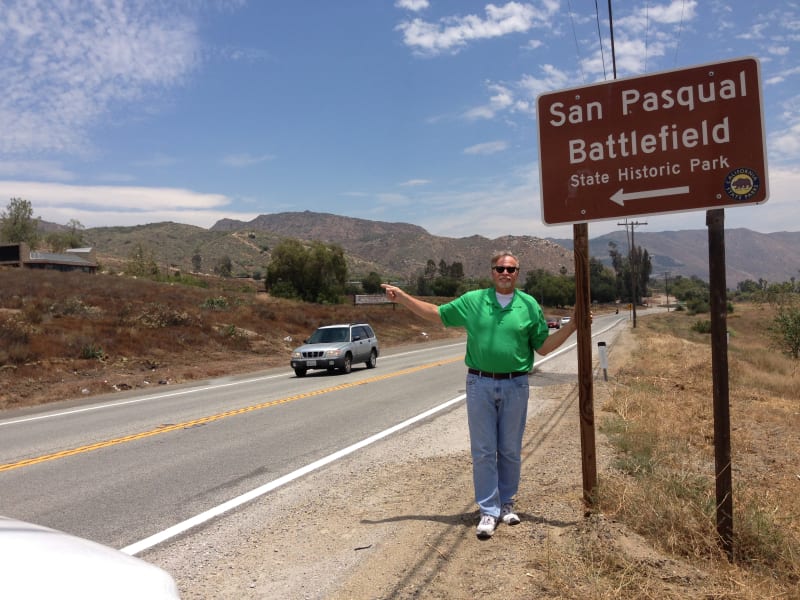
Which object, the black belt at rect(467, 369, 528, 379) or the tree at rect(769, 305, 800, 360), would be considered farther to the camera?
the tree at rect(769, 305, 800, 360)

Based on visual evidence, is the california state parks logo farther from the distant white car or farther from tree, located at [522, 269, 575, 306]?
tree, located at [522, 269, 575, 306]

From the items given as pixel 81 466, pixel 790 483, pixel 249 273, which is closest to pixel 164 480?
pixel 81 466

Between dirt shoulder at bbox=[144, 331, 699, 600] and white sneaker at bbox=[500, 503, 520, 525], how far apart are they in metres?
0.06

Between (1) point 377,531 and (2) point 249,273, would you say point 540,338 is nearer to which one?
(1) point 377,531

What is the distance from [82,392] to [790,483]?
17245mm

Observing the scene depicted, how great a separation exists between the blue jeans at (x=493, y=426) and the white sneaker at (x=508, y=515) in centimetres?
10

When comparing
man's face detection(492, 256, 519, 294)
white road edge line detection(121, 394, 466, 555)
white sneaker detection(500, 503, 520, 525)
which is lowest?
white road edge line detection(121, 394, 466, 555)

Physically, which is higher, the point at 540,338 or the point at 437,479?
the point at 540,338

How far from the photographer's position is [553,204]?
15.7 ft

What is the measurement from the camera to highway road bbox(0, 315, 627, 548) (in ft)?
19.5

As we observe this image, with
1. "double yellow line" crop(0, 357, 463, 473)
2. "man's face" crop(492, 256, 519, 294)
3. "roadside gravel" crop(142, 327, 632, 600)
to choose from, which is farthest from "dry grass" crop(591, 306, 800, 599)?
"double yellow line" crop(0, 357, 463, 473)

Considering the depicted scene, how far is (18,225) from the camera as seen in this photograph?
3669 inches

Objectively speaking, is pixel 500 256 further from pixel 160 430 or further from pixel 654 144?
pixel 160 430

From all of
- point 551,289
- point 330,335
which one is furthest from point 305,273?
point 330,335
